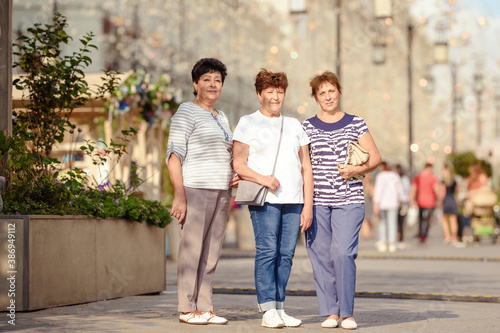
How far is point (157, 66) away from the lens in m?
40.7

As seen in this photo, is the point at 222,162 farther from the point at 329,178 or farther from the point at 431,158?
the point at 431,158

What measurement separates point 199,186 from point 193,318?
94 centimetres

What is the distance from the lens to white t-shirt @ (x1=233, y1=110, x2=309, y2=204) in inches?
282

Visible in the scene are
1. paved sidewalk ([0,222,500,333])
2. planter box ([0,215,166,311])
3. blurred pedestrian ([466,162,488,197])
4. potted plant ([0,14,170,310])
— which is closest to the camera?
paved sidewalk ([0,222,500,333])

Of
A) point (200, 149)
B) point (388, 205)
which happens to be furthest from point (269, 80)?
point (388, 205)

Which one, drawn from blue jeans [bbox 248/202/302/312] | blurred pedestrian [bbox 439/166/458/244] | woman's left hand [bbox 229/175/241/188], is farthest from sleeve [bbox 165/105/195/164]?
blurred pedestrian [bbox 439/166/458/244]

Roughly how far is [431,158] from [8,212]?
43006 mm

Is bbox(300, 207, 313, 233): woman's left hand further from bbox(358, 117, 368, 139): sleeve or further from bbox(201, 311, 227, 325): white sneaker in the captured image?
bbox(201, 311, 227, 325): white sneaker

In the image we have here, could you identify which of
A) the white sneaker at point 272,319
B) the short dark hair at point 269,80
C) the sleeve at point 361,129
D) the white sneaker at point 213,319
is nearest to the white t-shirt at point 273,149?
the short dark hair at point 269,80

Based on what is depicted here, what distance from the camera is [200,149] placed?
728cm

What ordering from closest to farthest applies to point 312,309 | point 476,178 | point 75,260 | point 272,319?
point 272,319
point 75,260
point 312,309
point 476,178

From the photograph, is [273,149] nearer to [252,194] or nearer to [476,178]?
[252,194]

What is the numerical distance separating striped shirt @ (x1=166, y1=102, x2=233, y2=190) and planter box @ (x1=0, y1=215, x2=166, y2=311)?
1.38m

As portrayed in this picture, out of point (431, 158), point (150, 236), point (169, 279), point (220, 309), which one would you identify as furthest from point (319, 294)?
point (431, 158)
